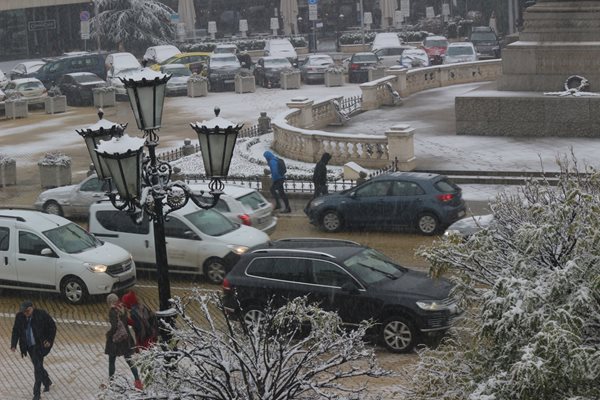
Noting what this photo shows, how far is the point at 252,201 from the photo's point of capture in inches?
902

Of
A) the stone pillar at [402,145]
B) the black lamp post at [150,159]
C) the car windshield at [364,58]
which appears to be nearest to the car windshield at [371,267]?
the black lamp post at [150,159]

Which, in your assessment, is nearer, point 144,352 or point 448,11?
point 144,352

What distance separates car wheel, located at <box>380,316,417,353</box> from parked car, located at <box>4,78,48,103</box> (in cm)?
3377

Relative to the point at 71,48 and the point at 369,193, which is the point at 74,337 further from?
the point at 71,48

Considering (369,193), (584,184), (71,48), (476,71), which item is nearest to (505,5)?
(71,48)

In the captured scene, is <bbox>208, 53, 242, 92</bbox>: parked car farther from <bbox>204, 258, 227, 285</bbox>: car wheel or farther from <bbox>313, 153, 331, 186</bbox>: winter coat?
<bbox>204, 258, 227, 285</bbox>: car wheel

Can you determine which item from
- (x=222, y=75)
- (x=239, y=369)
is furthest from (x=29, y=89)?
(x=239, y=369)

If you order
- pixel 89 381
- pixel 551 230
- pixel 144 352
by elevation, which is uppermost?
pixel 551 230

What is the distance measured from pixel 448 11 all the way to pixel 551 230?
71.6 m

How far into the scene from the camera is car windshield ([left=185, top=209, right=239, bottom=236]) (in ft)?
67.1

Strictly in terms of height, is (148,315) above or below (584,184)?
below

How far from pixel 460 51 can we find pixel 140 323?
129ft

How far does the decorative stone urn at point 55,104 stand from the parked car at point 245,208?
23.8 m

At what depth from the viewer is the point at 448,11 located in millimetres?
79688
